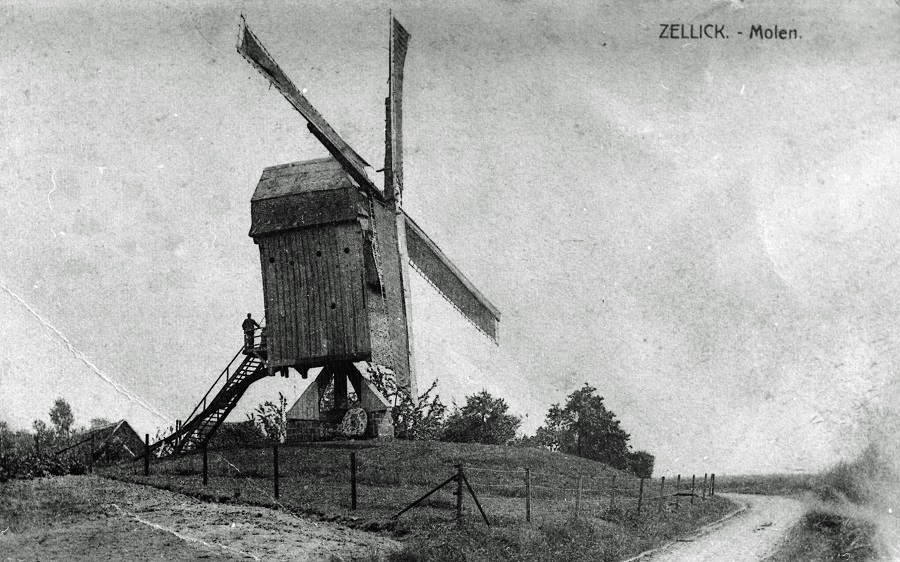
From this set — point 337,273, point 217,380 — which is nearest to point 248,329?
point 217,380

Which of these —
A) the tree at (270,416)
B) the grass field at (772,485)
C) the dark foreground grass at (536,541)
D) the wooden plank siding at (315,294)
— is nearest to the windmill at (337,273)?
the wooden plank siding at (315,294)

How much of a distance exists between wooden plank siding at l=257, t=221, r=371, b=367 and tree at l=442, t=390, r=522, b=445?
30.5 feet

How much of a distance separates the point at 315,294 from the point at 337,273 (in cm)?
77

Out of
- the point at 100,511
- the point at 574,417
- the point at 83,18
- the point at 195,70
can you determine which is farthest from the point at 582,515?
the point at 574,417

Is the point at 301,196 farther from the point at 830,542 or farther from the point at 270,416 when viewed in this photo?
the point at 830,542

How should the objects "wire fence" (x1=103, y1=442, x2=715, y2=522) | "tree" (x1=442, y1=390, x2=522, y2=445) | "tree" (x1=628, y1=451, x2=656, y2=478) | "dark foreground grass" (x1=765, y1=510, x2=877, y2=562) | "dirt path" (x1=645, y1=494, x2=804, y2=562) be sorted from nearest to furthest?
"dark foreground grass" (x1=765, y1=510, x2=877, y2=562)
"dirt path" (x1=645, y1=494, x2=804, y2=562)
"wire fence" (x1=103, y1=442, x2=715, y2=522)
"tree" (x1=442, y1=390, x2=522, y2=445)
"tree" (x1=628, y1=451, x2=656, y2=478)

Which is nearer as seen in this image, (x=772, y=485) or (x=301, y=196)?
(x=301, y=196)

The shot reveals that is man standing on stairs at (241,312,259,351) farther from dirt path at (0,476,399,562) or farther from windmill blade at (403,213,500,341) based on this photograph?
dirt path at (0,476,399,562)

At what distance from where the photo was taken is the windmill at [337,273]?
19.6 m

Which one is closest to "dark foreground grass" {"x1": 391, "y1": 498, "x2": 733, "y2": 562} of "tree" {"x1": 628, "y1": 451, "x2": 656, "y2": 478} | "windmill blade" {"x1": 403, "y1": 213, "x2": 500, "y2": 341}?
"windmill blade" {"x1": 403, "y1": 213, "x2": 500, "y2": 341}

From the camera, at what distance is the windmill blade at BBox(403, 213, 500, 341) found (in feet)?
66.2

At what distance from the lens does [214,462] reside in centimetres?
1805

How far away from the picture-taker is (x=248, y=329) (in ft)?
67.7

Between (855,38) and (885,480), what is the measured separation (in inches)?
316
